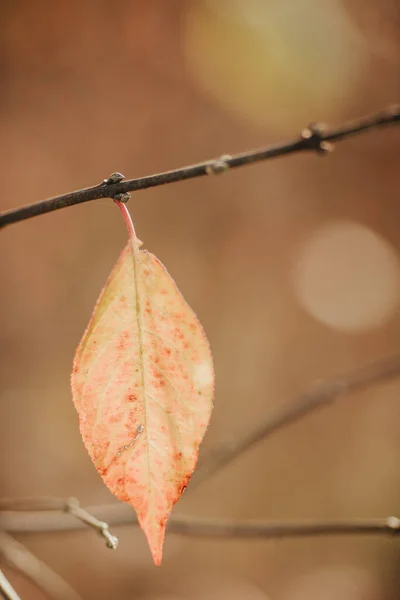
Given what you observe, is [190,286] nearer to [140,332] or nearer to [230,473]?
[230,473]

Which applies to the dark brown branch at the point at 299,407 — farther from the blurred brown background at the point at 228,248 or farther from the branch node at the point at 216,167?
the blurred brown background at the point at 228,248

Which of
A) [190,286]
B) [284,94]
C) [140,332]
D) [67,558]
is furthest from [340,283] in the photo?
[140,332]

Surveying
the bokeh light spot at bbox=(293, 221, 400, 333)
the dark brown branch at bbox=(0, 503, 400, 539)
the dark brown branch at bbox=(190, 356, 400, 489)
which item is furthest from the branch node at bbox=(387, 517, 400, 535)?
the bokeh light spot at bbox=(293, 221, 400, 333)

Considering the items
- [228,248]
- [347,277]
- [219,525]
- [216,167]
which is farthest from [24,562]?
[347,277]

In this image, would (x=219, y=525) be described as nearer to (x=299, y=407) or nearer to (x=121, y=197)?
(x=299, y=407)

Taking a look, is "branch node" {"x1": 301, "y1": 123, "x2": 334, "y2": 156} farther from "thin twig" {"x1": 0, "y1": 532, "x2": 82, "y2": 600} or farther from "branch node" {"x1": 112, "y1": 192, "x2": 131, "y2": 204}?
"thin twig" {"x1": 0, "y1": 532, "x2": 82, "y2": 600}
